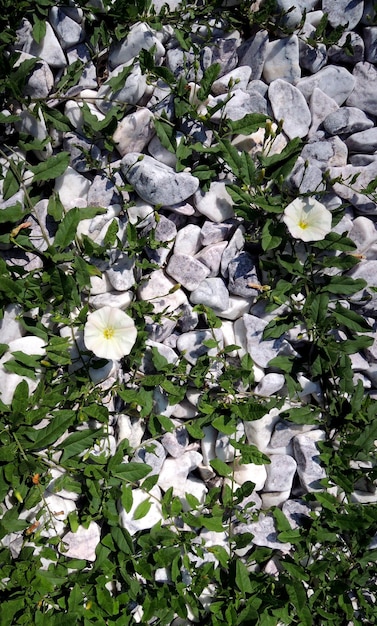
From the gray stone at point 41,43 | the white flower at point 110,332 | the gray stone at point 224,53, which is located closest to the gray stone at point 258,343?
the white flower at point 110,332

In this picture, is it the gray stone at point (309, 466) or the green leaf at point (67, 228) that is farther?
the gray stone at point (309, 466)

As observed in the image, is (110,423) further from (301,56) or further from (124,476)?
(301,56)

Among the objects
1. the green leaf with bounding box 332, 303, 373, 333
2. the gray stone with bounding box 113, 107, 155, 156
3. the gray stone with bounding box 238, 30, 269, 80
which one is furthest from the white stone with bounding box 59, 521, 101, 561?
the gray stone with bounding box 238, 30, 269, 80

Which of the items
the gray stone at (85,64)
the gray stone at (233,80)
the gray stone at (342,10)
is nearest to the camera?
the gray stone at (85,64)

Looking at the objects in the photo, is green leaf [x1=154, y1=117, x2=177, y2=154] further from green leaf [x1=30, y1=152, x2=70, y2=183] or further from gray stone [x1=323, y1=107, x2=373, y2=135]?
gray stone [x1=323, y1=107, x2=373, y2=135]

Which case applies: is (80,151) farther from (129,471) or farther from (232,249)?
(129,471)

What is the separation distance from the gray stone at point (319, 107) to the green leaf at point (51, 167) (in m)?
1.29

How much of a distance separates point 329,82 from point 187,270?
1.28 metres

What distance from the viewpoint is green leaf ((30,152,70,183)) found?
266cm

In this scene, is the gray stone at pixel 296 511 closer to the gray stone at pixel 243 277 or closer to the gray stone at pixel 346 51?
the gray stone at pixel 243 277

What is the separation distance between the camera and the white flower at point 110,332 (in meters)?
2.54

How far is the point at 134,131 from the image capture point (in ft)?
9.11

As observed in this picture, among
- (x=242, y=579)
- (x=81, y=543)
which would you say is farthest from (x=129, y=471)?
(x=242, y=579)

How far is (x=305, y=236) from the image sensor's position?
275 cm
